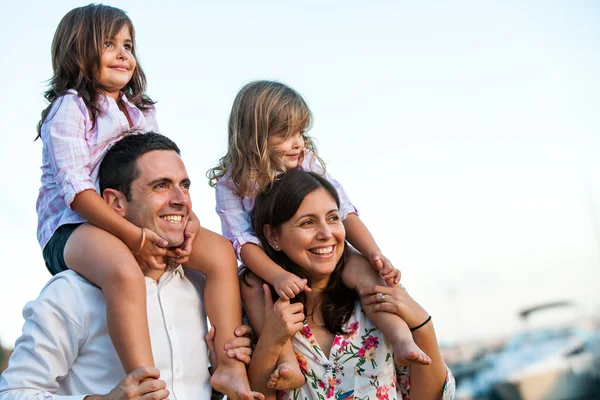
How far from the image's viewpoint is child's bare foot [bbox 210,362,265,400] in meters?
2.99

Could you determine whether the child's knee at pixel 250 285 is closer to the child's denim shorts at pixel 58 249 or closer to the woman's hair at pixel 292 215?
the woman's hair at pixel 292 215

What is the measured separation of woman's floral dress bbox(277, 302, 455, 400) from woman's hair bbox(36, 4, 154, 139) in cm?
163

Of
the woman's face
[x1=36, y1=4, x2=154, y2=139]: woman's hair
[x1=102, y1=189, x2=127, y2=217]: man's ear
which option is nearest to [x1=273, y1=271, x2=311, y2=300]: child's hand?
the woman's face

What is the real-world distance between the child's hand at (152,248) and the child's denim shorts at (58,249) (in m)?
0.38

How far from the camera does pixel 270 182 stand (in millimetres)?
3547

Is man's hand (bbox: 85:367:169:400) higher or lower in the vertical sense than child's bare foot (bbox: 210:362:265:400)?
lower

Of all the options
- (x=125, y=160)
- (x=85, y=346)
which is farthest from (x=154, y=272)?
(x=125, y=160)

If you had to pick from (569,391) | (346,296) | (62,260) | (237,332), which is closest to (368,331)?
(346,296)

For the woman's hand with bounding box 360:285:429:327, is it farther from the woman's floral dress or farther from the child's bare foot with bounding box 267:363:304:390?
the child's bare foot with bounding box 267:363:304:390

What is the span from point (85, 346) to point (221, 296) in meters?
0.66

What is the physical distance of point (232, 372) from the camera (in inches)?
122

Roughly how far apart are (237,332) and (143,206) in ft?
2.48

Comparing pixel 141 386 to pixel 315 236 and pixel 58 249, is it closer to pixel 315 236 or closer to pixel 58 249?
pixel 58 249

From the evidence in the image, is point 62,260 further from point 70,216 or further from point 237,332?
point 237,332
